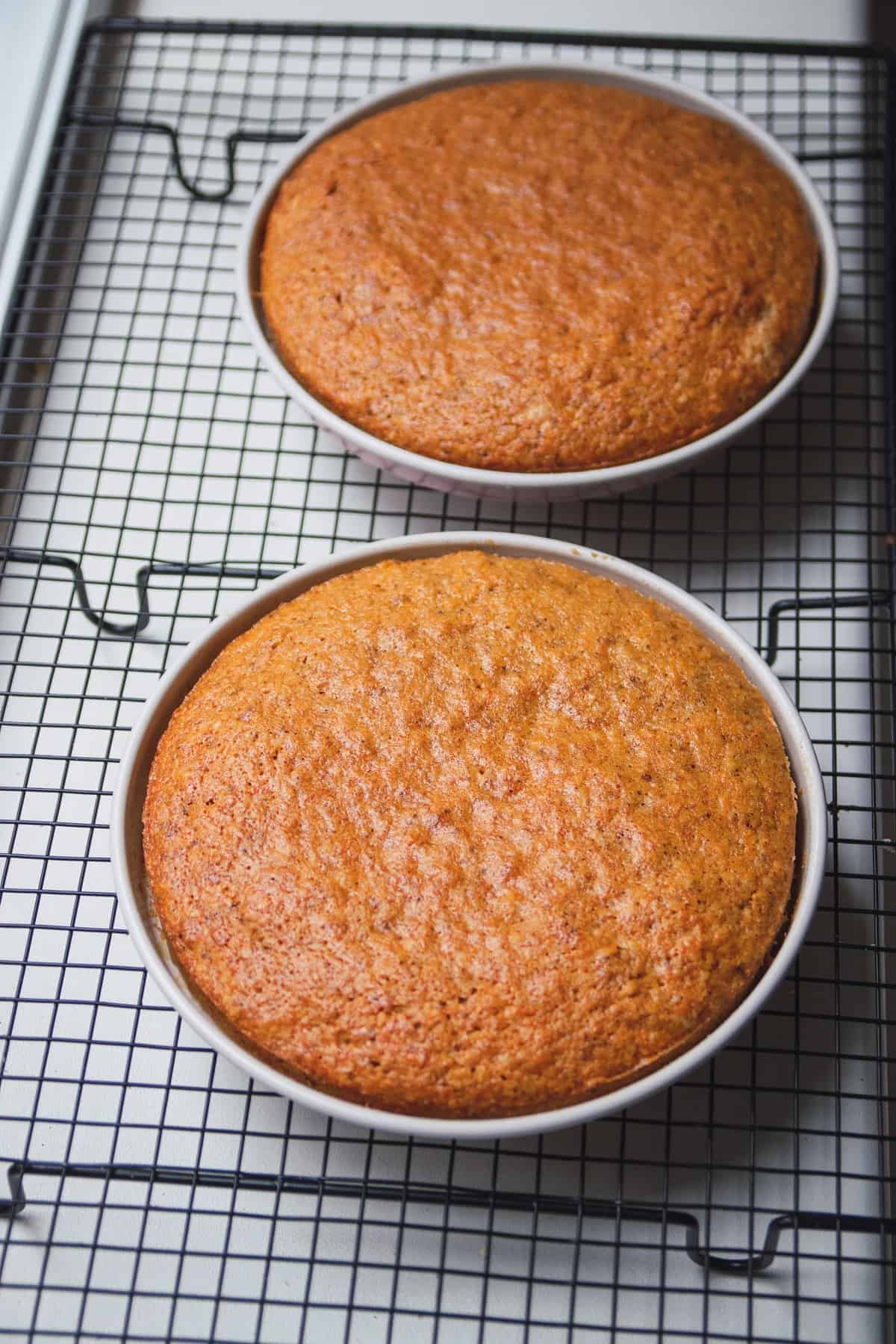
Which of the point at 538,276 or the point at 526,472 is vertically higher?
the point at 538,276

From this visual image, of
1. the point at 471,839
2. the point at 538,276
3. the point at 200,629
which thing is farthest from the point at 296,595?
the point at 538,276

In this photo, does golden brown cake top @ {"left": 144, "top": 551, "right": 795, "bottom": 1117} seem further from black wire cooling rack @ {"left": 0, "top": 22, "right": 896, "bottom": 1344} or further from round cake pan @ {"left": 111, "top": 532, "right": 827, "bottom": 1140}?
black wire cooling rack @ {"left": 0, "top": 22, "right": 896, "bottom": 1344}

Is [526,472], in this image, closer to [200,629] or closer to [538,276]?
[538,276]

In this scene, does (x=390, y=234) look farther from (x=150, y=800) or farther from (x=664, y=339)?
(x=150, y=800)

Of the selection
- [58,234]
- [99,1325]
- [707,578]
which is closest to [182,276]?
[58,234]

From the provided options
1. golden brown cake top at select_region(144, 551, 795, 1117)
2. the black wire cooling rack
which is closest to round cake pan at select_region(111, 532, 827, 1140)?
golden brown cake top at select_region(144, 551, 795, 1117)

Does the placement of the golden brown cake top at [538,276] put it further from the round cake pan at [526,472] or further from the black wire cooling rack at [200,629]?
the black wire cooling rack at [200,629]
